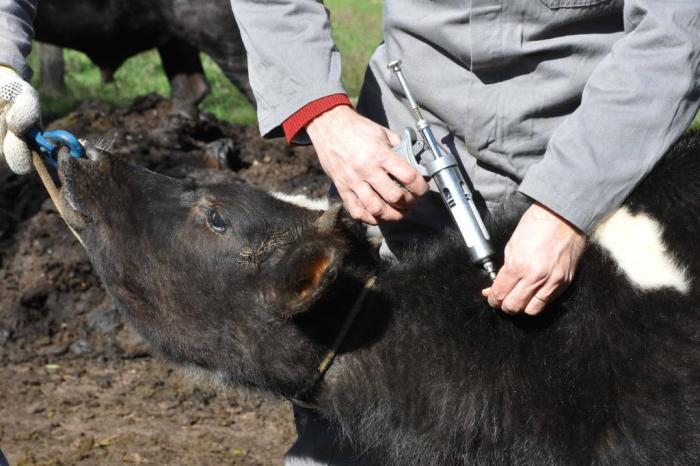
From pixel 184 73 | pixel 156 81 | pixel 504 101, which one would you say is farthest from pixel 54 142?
pixel 156 81

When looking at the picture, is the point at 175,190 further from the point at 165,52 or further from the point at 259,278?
the point at 165,52

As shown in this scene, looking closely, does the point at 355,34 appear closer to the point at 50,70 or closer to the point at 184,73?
the point at 50,70

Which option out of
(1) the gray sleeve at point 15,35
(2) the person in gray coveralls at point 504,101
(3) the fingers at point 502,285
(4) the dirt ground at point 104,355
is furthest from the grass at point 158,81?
(1) the gray sleeve at point 15,35

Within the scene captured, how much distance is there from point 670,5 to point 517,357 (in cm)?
100

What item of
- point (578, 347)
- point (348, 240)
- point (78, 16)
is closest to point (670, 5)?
point (578, 347)

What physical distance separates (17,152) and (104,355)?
8.51 feet

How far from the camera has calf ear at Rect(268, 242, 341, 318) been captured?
2.62 metres

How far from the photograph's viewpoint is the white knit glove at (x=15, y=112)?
117 inches

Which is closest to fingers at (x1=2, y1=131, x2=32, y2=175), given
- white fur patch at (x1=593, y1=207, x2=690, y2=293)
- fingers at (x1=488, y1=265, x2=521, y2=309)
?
fingers at (x1=488, y1=265, x2=521, y2=309)

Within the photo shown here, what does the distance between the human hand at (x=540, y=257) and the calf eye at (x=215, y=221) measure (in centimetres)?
86

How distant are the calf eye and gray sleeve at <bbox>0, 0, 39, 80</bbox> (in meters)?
0.71

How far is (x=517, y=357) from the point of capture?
111 inches

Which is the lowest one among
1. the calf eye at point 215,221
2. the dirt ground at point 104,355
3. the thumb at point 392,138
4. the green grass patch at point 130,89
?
the green grass patch at point 130,89

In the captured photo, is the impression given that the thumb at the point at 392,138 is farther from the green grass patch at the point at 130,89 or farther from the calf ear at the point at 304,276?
the green grass patch at the point at 130,89
